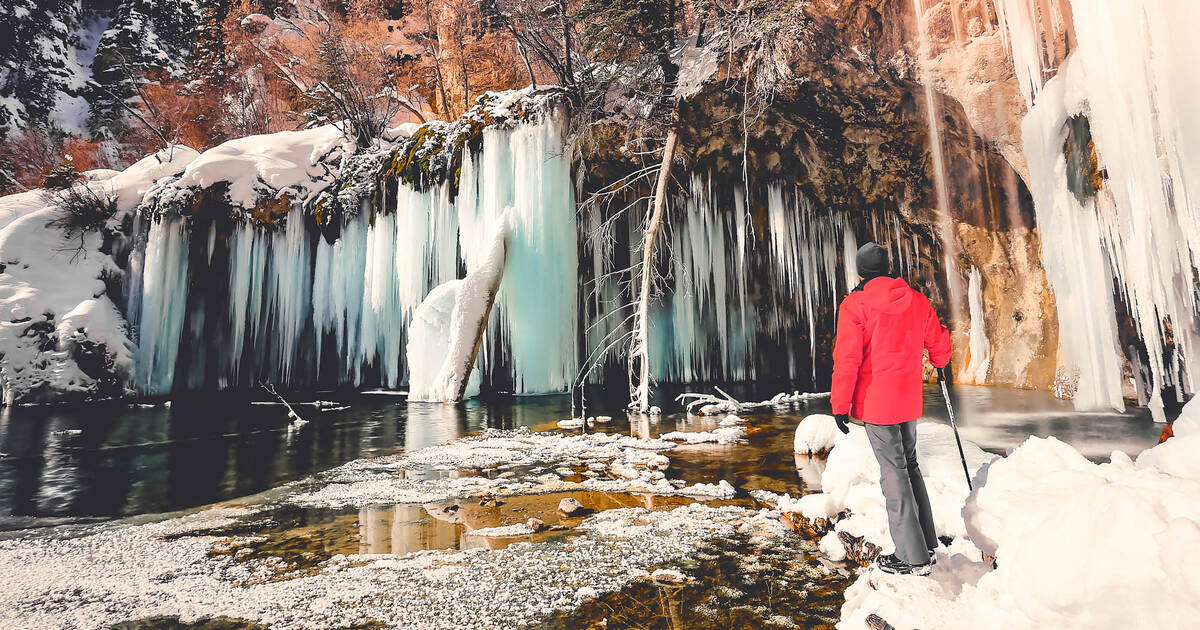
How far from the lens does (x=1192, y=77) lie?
3.74 meters

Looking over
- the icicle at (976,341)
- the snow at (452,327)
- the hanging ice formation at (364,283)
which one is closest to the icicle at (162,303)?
the hanging ice formation at (364,283)

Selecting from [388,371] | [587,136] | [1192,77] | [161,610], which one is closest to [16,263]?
[388,371]

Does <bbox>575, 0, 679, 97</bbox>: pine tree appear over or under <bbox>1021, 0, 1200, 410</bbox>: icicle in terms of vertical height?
over

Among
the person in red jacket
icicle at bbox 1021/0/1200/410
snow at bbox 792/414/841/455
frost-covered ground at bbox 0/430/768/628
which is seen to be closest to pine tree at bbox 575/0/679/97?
icicle at bbox 1021/0/1200/410

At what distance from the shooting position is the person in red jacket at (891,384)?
2189 mm

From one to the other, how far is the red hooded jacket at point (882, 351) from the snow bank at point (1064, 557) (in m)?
0.50

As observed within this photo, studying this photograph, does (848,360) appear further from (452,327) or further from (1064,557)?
(452,327)

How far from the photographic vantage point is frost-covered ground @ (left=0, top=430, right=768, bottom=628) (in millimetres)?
2174

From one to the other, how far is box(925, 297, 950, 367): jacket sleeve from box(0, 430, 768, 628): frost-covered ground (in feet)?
4.17

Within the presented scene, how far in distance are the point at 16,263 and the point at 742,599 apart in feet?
62.9

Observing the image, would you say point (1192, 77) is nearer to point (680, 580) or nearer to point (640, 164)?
point (680, 580)

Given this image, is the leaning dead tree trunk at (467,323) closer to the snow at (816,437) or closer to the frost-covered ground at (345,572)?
the frost-covered ground at (345,572)

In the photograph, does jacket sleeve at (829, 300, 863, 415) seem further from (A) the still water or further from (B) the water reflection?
(B) the water reflection

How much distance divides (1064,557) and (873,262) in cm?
119
